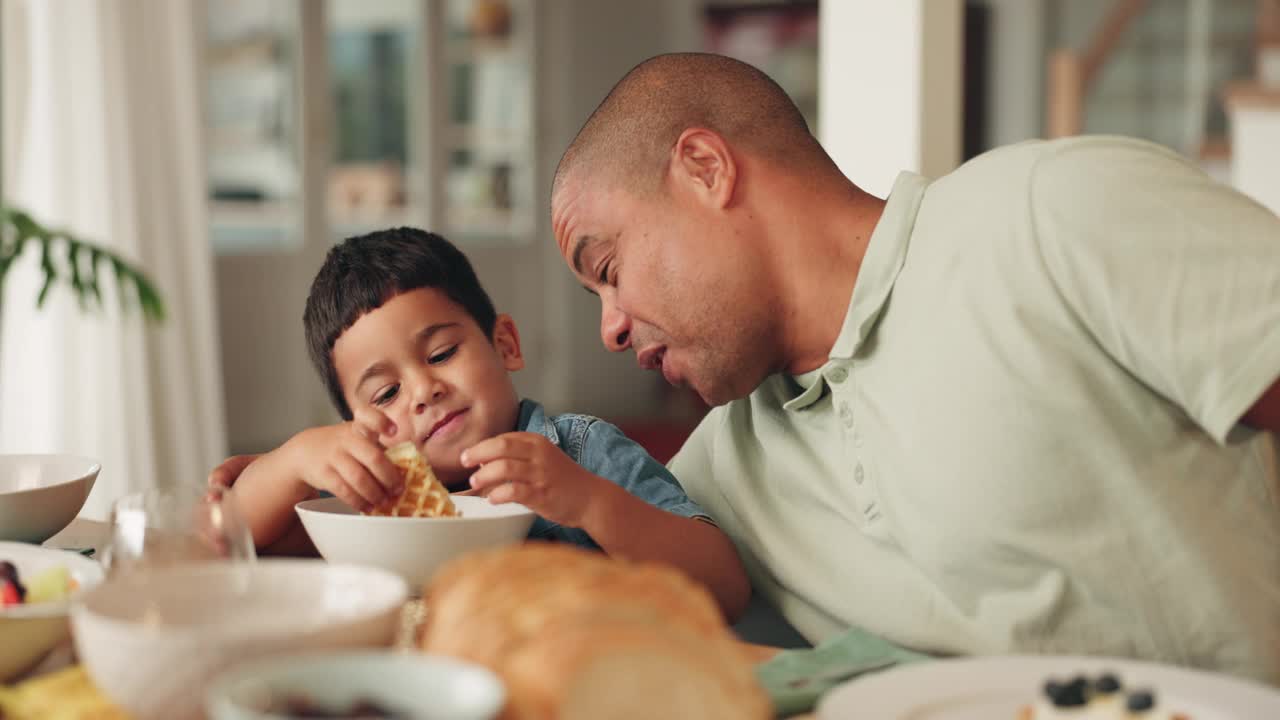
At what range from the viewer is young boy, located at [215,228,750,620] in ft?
4.10

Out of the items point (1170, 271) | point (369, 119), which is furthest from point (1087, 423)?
point (369, 119)

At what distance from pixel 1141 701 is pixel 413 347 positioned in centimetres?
105

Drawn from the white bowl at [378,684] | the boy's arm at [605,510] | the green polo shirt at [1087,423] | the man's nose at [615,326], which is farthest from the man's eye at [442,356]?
the white bowl at [378,684]

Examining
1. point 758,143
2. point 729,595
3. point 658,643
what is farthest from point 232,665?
point 758,143

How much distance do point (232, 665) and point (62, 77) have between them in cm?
460

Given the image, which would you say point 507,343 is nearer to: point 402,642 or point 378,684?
point 402,642

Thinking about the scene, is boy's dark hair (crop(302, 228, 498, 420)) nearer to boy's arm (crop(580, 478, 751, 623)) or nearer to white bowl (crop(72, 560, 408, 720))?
boy's arm (crop(580, 478, 751, 623))

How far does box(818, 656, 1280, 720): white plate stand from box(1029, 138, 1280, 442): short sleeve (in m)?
0.30

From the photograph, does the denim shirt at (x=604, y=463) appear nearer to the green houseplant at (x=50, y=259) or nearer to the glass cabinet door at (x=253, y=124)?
the green houseplant at (x=50, y=259)

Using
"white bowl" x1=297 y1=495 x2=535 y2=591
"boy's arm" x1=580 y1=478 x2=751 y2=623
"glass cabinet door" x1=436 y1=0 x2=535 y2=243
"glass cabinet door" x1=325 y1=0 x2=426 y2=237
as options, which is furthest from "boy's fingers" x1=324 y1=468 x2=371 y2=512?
"glass cabinet door" x1=436 y1=0 x2=535 y2=243

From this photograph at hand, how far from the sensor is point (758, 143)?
151 centimetres

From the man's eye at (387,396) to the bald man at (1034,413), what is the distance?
1.25ft

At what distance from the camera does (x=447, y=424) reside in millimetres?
1604

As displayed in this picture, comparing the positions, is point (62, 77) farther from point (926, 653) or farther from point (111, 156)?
point (926, 653)
